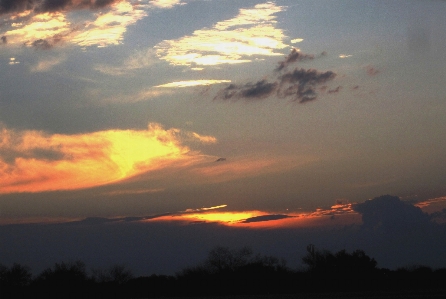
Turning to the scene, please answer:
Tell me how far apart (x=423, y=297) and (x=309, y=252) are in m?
90.7

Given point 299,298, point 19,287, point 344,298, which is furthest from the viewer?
point 19,287

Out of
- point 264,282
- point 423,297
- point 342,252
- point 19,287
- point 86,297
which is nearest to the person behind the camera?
point 423,297

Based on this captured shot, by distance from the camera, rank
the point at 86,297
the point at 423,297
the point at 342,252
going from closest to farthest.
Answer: the point at 423,297, the point at 86,297, the point at 342,252

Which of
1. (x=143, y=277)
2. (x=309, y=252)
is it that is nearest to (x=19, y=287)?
(x=143, y=277)

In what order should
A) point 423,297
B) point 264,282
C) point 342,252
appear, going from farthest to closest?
1. point 342,252
2. point 264,282
3. point 423,297

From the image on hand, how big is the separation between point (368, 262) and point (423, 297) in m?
77.3

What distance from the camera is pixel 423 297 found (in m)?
49.3

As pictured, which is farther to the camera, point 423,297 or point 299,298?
point 299,298

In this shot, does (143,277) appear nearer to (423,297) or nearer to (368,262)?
(368,262)

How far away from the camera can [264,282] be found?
106438mm

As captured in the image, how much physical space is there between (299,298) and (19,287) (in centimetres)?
7799

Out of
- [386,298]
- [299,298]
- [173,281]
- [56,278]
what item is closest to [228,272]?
[173,281]

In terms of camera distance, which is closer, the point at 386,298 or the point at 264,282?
the point at 386,298

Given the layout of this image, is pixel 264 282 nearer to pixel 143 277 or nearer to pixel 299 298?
pixel 143 277
